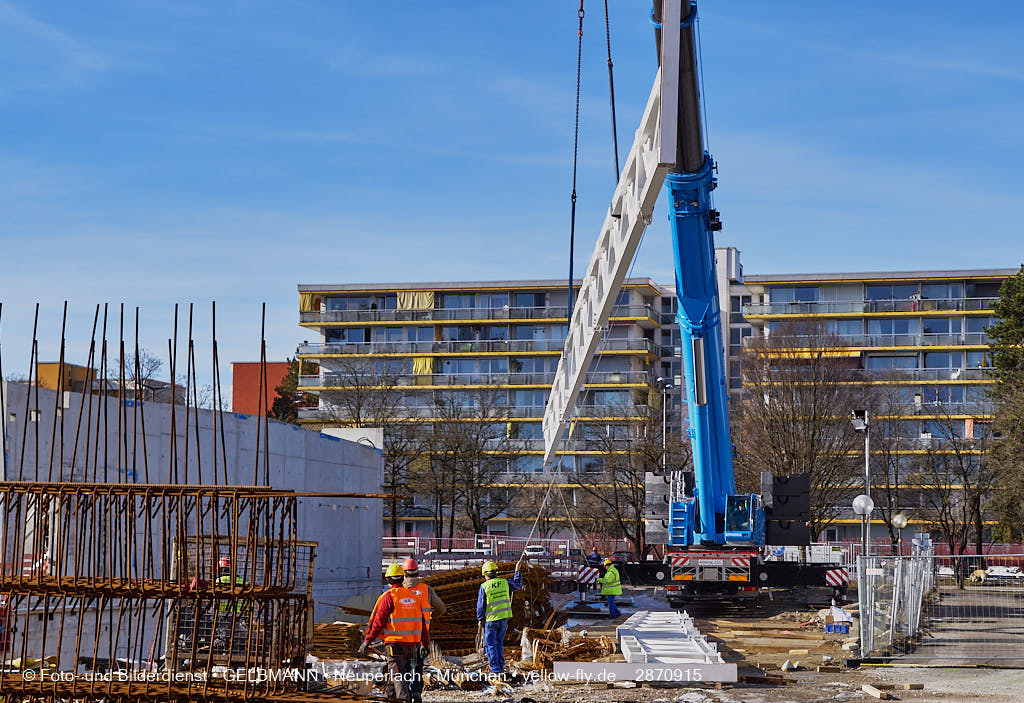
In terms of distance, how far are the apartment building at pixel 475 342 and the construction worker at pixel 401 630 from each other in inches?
2241

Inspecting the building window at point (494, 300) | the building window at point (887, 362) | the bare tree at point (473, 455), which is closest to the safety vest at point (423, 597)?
the bare tree at point (473, 455)

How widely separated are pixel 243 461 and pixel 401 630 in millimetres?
14213

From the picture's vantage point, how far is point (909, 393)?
215 ft

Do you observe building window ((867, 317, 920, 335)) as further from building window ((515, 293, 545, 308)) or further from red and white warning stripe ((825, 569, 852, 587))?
red and white warning stripe ((825, 569, 852, 587))

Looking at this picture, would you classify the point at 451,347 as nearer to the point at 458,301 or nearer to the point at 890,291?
the point at 458,301

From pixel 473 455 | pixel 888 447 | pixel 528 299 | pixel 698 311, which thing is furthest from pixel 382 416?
pixel 698 311

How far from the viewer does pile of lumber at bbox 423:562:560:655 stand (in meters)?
20.1

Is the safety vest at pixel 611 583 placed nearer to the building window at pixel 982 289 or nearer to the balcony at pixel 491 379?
the balcony at pixel 491 379

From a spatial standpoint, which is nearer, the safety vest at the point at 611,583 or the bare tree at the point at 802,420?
the safety vest at the point at 611,583

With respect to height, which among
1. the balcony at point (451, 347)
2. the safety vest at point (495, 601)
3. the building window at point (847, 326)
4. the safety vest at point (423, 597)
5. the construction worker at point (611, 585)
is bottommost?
the construction worker at point (611, 585)

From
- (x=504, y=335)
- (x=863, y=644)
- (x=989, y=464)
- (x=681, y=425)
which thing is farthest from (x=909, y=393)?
(x=863, y=644)

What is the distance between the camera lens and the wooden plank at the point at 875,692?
14781 mm

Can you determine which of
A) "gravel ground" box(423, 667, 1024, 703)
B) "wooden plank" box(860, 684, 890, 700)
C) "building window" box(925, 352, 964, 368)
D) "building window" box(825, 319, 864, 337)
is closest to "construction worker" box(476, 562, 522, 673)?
"gravel ground" box(423, 667, 1024, 703)

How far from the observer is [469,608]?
22141 millimetres
